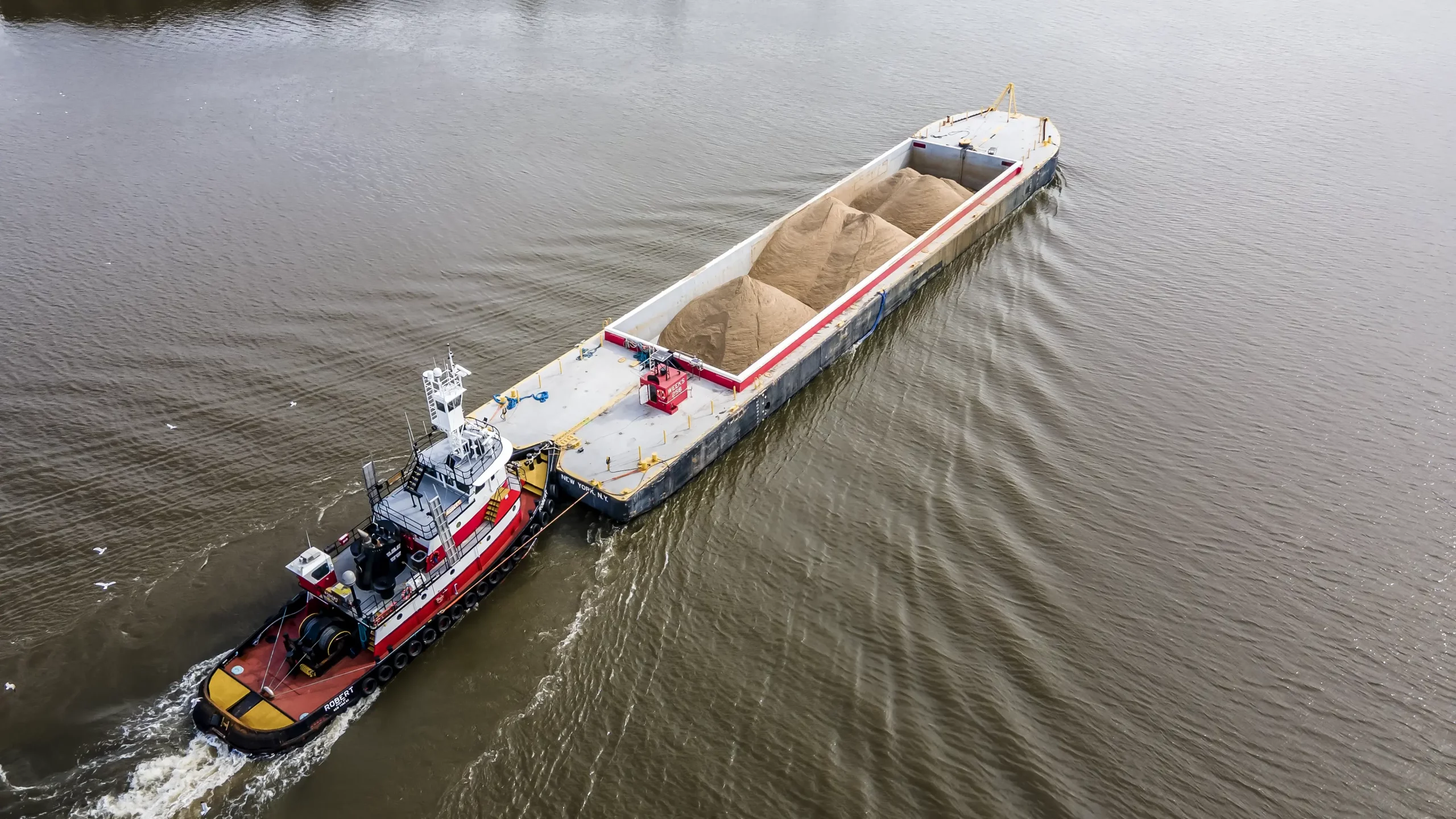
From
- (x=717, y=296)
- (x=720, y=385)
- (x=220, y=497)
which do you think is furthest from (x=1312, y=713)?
(x=220, y=497)

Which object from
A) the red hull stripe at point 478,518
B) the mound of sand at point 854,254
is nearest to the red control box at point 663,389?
the red hull stripe at point 478,518

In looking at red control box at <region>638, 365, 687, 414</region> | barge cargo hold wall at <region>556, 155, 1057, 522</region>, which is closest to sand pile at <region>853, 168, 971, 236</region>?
barge cargo hold wall at <region>556, 155, 1057, 522</region>

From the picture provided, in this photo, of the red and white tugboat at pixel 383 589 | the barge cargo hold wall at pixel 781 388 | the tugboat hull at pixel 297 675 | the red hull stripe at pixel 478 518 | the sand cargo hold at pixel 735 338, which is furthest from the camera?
the sand cargo hold at pixel 735 338

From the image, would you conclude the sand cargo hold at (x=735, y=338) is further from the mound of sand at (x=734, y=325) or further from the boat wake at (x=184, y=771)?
the boat wake at (x=184, y=771)

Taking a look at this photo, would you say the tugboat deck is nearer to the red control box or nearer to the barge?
the barge

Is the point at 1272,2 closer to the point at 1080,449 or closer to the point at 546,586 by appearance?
the point at 1080,449

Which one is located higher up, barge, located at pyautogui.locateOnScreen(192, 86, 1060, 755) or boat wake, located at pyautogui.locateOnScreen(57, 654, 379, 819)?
barge, located at pyautogui.locateOnScreen(192, 86, 1060, 755)
